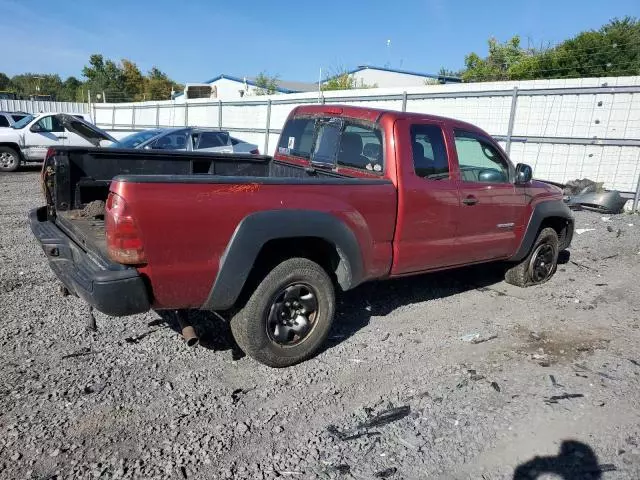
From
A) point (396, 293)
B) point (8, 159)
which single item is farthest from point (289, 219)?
point (8, 159)

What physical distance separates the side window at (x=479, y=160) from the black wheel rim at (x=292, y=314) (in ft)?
6.57

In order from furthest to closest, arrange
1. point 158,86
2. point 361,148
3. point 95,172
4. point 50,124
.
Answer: point 158,86
point 50,124
point 95,172
point 361,148

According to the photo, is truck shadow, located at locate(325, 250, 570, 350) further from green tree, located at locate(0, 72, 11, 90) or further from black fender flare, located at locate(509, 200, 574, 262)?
green tree, located at locate(0, 72, 11, 90)

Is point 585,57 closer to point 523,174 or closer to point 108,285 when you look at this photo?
point 523,174

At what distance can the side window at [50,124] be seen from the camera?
15380 mm

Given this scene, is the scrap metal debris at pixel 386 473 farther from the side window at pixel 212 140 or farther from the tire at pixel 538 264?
the side window at pixel 212 140

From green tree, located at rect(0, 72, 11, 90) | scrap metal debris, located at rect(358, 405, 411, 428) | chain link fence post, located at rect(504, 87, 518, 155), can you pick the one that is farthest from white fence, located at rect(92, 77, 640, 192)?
green tree, located at rect(0, 72, 11, 90)

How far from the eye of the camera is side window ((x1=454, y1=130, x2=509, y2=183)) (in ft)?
15.8

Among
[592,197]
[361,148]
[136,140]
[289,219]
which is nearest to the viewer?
[289,219]

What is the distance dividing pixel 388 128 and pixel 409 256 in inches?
43.1

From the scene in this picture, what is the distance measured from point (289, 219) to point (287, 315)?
0.77 meters

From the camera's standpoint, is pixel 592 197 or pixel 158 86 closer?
pixel 592 197

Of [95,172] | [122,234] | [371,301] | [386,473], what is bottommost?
[386,473]

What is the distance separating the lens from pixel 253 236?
128 inches
